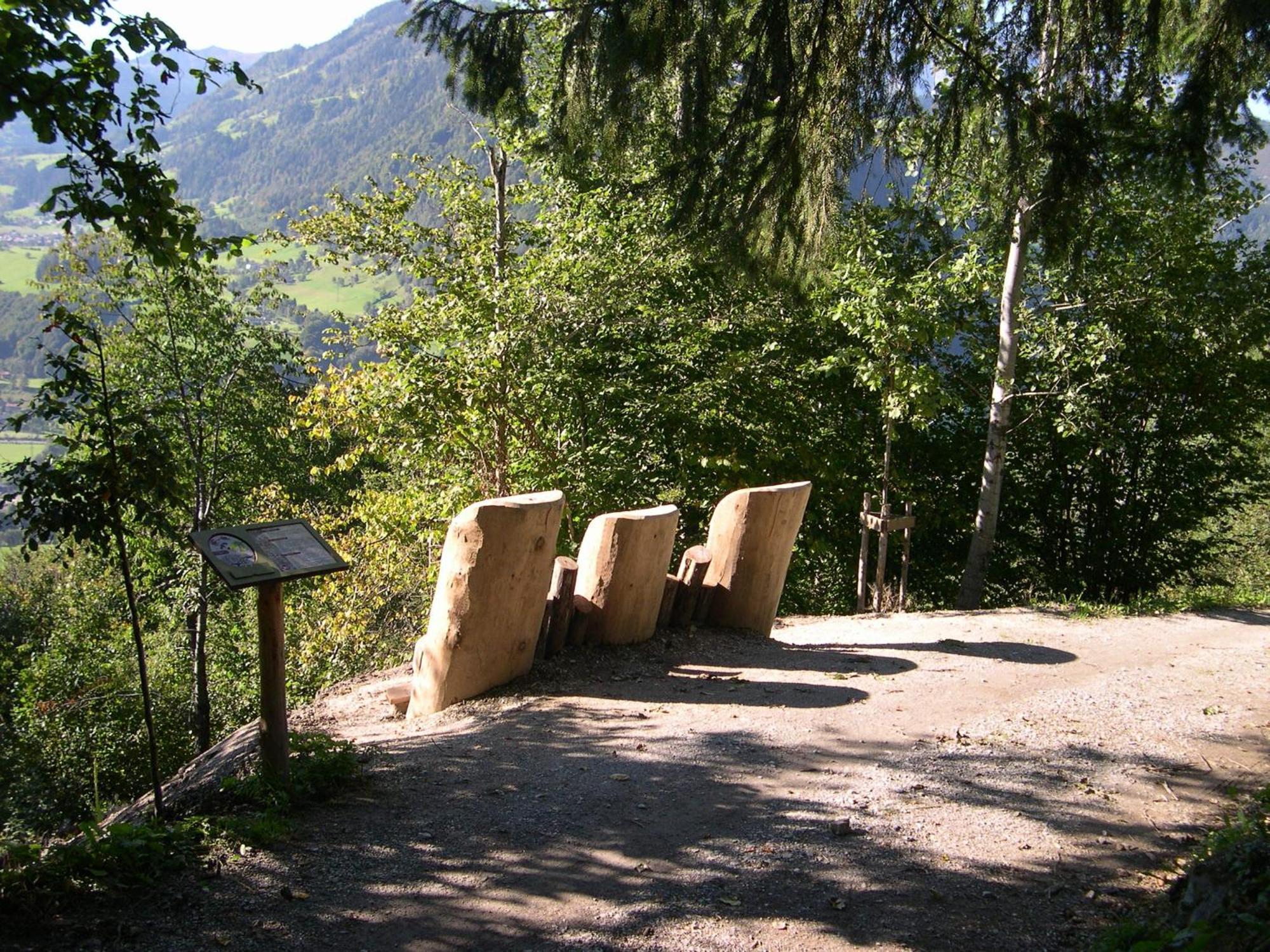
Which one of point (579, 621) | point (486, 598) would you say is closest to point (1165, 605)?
point (579, 621)

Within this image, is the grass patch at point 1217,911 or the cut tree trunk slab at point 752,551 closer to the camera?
the grass patch at point 1217,911

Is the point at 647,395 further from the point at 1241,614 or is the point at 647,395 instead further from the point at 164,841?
the point at 164,841

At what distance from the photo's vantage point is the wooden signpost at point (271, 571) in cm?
410

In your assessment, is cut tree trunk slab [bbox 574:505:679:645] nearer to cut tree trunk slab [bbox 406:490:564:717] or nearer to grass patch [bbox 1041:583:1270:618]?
cut tree trunk slab [bbox 406:490:564:717]

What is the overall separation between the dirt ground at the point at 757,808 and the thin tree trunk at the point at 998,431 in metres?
3.67

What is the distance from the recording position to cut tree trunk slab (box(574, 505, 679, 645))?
6.80 metres

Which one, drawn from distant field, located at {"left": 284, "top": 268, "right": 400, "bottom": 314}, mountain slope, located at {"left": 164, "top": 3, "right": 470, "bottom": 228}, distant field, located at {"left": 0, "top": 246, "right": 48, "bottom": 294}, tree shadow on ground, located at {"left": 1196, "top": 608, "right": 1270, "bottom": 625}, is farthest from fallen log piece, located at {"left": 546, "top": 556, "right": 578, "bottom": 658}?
mountain slope, located at {"left": 164, "top": 3, "right": 470, "bottom": 228}

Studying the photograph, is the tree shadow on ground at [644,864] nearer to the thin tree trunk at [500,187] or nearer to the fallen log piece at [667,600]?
the fallen log piece at [667,600]

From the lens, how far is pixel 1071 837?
4121 millimetres

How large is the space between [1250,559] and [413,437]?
14795mm

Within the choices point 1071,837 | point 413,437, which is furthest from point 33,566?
point 1071,837

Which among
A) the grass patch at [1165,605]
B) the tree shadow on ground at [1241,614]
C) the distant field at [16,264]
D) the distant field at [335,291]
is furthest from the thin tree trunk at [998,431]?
the distant field at [16,264]

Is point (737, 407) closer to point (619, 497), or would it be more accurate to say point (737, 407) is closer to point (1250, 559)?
point (619, 497)

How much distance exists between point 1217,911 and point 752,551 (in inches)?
197
